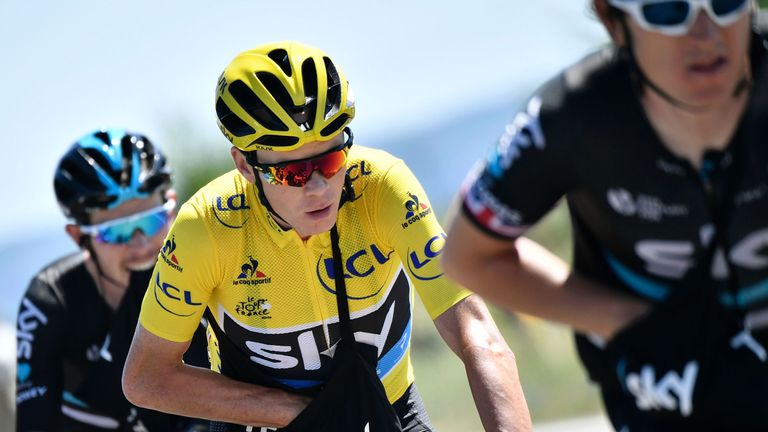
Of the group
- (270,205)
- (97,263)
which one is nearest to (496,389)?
(270,205)

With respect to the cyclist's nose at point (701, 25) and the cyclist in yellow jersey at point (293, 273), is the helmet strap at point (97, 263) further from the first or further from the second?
the cyclist's nose at point (701, 25)

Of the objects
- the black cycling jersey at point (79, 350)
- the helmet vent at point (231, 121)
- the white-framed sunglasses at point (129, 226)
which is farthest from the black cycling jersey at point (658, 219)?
the white-framed sunglasses at point (129, 226)

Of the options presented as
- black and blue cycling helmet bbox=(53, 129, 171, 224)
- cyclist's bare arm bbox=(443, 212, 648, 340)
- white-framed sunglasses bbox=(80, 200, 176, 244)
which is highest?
cyclist's bare arm bbox=(443, 212, 648, 340)

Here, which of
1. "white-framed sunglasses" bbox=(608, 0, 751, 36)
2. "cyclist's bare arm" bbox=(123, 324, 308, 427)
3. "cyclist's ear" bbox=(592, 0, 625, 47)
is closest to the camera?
"white-framed sunglasses" bbox=(608, 0, 751, 36)

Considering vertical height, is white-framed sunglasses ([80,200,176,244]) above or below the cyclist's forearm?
below

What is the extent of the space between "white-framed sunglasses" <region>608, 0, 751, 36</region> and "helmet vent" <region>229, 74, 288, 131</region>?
6.12ft

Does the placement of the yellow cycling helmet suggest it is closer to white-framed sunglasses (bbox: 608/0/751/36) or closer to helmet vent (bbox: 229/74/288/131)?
helmet vent (bbox: 229/74/288/131)

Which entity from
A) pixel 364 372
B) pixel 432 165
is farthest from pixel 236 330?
pixel 432 165

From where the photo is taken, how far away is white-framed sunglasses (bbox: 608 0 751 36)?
303 centimetres

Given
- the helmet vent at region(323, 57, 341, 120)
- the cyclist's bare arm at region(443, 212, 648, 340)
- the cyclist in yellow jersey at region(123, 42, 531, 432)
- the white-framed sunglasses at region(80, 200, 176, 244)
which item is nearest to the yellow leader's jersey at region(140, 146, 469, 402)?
the cyclist in yellow jersey at region(123, 42, 531, 432)

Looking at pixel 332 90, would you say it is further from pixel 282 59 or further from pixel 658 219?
pixel 658 219

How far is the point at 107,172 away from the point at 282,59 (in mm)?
2221

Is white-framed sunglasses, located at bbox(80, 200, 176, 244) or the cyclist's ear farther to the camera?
white-framed sunglasses, located at bbox(80, 200, 176, 244)

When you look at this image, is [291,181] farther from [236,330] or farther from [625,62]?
[625,62]
